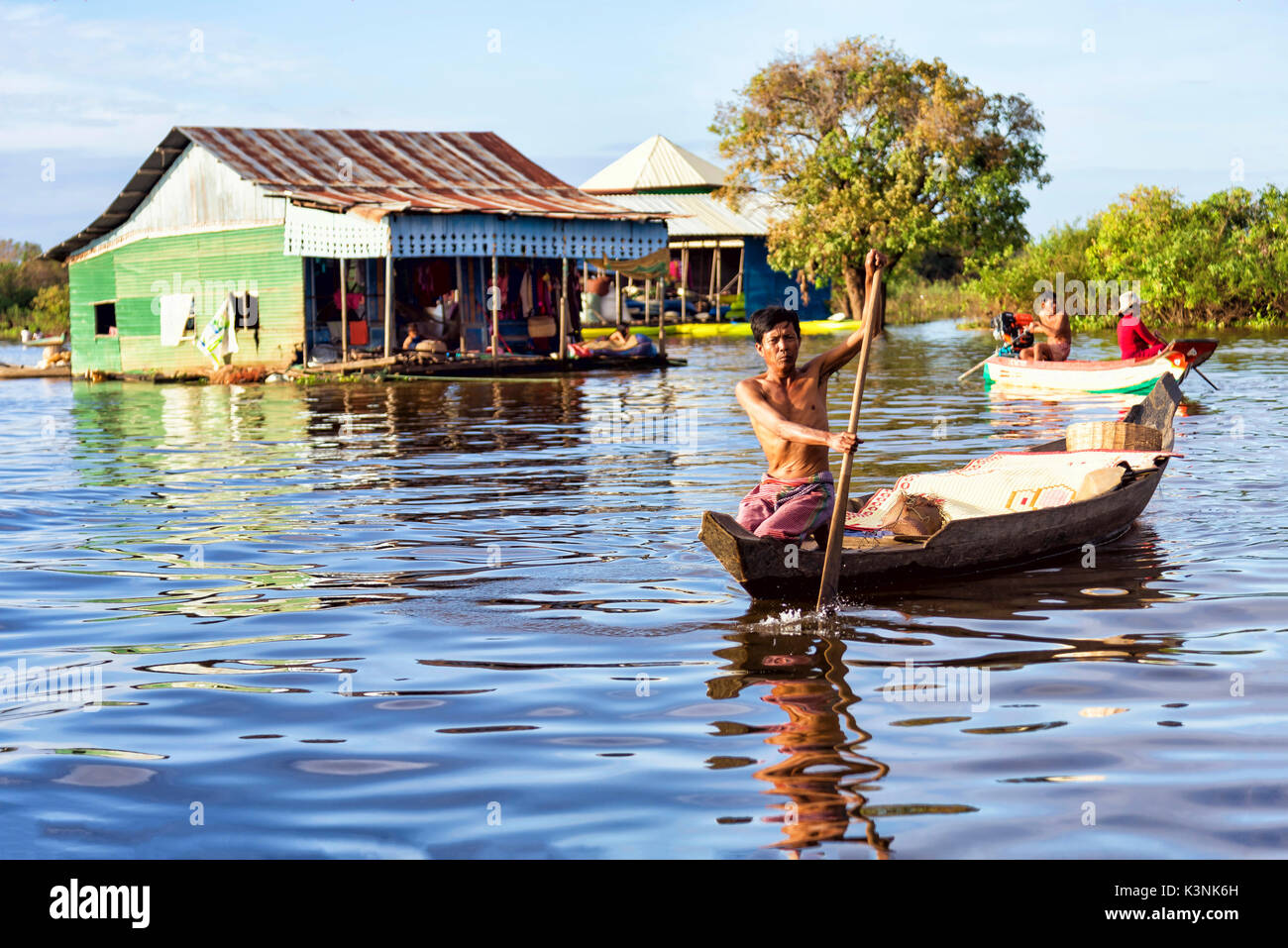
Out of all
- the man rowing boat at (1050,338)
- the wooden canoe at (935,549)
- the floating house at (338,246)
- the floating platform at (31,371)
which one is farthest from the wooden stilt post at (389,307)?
the wooden canoe at (935,549)

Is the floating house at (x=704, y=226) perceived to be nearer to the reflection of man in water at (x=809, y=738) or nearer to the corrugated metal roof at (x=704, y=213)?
the corrugated metal roof at (x=704, y=213)

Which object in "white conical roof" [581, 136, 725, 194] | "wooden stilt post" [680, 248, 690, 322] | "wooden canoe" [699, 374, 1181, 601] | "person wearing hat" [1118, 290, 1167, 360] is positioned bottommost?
"wooden canoe" [699, 374, 1181, 601]

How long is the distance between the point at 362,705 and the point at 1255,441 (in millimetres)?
11651

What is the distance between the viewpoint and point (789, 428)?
7.66 m

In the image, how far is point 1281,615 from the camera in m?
7.04

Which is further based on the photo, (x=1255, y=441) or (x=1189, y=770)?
(x=1255, y=441)

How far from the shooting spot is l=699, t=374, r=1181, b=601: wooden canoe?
7215 millimetres

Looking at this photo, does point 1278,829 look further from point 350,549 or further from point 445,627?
point 350,549

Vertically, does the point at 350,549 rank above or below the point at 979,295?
below

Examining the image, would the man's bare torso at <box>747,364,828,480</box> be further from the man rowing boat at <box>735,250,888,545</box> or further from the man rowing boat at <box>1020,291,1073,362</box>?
the man rowing boat at <box>1020,291,1073,362</box>

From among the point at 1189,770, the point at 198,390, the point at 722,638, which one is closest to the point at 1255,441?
the point at 722,638

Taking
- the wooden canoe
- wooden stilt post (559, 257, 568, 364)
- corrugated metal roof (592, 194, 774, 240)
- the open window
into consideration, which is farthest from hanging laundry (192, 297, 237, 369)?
the wooden canoe

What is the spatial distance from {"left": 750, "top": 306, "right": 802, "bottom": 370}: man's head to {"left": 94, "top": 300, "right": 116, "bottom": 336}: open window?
97.8 feet

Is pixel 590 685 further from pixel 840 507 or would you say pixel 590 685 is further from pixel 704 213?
pixel 704 213
